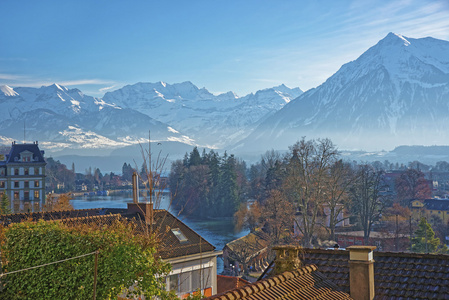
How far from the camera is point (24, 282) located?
501 inches

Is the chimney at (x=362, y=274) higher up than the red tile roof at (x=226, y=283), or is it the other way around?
the chimney at (x=362, y=274)

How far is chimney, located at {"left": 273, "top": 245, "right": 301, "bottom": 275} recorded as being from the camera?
11336 millimetres

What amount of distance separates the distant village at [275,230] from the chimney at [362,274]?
0.8 inches

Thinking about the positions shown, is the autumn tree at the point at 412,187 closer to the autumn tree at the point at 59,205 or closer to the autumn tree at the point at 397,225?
the autumn tree at the point at 397,225

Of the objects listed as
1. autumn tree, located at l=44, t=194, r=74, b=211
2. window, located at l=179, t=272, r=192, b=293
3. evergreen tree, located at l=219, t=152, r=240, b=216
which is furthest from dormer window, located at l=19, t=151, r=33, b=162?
window, located at l=179, t=272, r=192, b=293

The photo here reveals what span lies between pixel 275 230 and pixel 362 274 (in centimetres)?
4069

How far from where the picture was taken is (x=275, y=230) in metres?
51.1

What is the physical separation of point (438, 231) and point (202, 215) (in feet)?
163

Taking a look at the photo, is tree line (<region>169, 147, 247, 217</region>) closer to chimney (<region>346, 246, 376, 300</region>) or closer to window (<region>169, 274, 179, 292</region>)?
window (<region>169, 274, 179, 292</region>)

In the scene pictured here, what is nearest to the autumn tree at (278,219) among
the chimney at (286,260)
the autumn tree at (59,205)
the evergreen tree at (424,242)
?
the evergreen tree at (424,242)

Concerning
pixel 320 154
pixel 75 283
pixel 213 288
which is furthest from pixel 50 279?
pixel 320 154

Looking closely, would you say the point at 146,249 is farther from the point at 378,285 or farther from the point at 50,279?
the point at 378,285

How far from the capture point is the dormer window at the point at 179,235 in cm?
1977

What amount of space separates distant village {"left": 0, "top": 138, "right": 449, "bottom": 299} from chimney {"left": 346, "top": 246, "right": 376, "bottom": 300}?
0.02m
